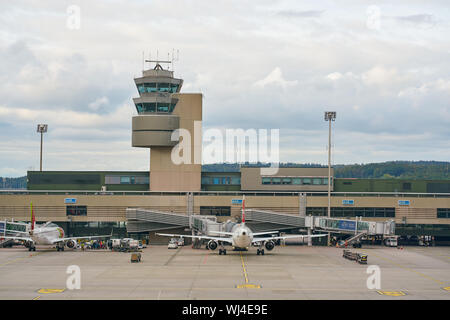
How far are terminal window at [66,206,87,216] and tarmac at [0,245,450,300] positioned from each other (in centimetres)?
1855

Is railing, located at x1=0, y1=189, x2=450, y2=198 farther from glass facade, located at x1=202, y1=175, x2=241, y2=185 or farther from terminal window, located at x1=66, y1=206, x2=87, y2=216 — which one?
glass facade, located at x1=202, y1=175, x2=241, y2=185

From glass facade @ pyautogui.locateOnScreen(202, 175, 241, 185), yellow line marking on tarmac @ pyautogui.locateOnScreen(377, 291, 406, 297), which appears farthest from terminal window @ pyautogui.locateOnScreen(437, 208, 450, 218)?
yellow line marking on tarmac @ pyautogui.locateOnScreen(377, 291, 406, 297)

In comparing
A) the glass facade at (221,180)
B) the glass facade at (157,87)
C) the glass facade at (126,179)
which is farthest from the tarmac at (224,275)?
the glass facade at (157,87)

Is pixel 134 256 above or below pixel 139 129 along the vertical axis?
below

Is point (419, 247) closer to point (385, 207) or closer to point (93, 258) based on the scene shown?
point (385, 207)

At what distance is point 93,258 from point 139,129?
1682 inches

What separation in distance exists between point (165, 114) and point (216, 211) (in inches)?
934

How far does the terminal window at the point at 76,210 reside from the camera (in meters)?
122

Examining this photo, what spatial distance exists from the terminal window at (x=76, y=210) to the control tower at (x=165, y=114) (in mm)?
17580

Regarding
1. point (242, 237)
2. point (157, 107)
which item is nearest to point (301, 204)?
point (157, 107)

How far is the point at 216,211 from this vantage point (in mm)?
121188

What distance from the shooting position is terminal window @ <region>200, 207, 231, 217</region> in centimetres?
12094
